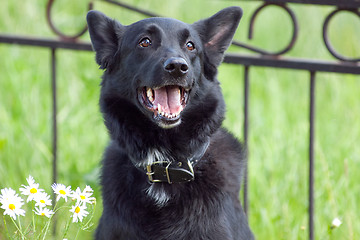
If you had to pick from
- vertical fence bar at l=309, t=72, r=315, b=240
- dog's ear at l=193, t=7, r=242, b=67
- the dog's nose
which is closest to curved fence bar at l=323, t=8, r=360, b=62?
vertical fence bar at l=309, t=72, r=315, b=240

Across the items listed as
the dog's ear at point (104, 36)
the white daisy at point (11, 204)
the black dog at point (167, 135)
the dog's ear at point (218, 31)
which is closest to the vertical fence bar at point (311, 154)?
the black dog at point (167, 135)

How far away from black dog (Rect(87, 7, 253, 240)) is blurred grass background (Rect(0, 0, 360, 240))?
0.77 meters

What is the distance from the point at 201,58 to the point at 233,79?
6.49 feet

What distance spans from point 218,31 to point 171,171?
71 centimetres

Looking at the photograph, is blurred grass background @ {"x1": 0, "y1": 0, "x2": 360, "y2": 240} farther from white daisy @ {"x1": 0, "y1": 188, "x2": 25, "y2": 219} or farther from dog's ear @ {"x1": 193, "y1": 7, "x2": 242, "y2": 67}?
white daisy @ {"x1": 0, "y1": 188, "x2": 25, "y2": 219}

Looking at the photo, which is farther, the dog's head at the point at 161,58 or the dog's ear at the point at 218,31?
the dog's ear at the point at 218,31

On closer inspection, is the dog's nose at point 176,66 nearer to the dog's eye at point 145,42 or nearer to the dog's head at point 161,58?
the dog's head at point 161,58

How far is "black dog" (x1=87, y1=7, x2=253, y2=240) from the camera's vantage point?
7.22ft

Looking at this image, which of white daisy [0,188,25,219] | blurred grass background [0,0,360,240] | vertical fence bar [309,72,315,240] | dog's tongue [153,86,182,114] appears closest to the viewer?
white daisy [0,188,25,219]

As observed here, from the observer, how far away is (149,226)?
86.7 inches

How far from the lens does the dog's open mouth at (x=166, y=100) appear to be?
2223 mm

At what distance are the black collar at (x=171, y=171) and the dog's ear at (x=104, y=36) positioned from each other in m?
0.57

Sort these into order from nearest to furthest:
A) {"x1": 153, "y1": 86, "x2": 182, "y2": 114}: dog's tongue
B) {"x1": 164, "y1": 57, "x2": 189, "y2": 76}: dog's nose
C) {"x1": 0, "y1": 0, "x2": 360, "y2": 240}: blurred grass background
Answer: {"x1": 164, "y1": 57, "x2": 189, "y2": 76}: dog's nose → {"x1": 153, "y1": 86, "x2": 182, "y2": 114}: dog's tongue → {"x1": 0, "y1": 0, "x2": 360, "y2": 240}: blurred grass background

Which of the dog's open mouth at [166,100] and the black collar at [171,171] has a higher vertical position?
the dog's open mouth at [166,100]
